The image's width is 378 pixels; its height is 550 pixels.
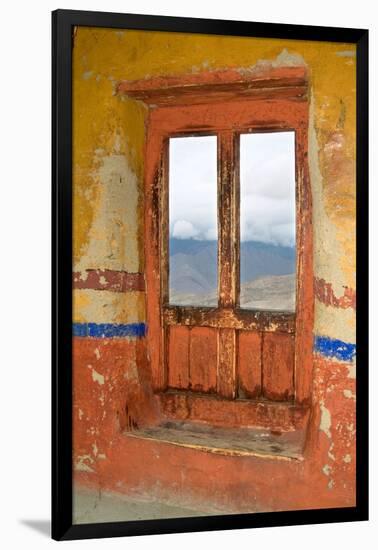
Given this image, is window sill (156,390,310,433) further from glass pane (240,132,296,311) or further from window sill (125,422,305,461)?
glass pane (240,132,296,311)

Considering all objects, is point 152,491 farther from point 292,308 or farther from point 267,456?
point 292,308

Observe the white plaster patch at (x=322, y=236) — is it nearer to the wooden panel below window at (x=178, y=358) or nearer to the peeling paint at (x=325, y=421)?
the peeling paint at (x=325, y=421)

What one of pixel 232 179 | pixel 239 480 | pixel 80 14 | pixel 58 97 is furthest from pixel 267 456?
pixel 80 14

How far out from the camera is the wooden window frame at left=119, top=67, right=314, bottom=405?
3.98 metres

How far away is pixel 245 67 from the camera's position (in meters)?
3.85

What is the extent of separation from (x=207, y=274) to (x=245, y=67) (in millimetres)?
902

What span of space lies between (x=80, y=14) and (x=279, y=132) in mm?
979

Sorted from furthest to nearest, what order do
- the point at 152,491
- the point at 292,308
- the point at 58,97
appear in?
1. the point at 292,308
2. the point at 152,491
3. the point at 58,97

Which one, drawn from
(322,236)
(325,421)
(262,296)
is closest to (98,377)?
A: (262,296)

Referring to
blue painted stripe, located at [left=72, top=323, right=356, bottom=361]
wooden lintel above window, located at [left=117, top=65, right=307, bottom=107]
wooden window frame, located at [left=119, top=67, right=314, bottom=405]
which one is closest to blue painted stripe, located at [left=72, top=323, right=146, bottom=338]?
blue painted stripe, located at [left=72, top=323, right=356, bottom=361]

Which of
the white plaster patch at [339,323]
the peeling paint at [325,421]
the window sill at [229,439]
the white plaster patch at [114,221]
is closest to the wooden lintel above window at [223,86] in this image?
the white plaster patch at [114,221]

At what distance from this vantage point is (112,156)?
385 cm

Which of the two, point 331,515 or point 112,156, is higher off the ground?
point 112,156

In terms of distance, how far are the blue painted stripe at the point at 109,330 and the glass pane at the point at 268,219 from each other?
0.50m
